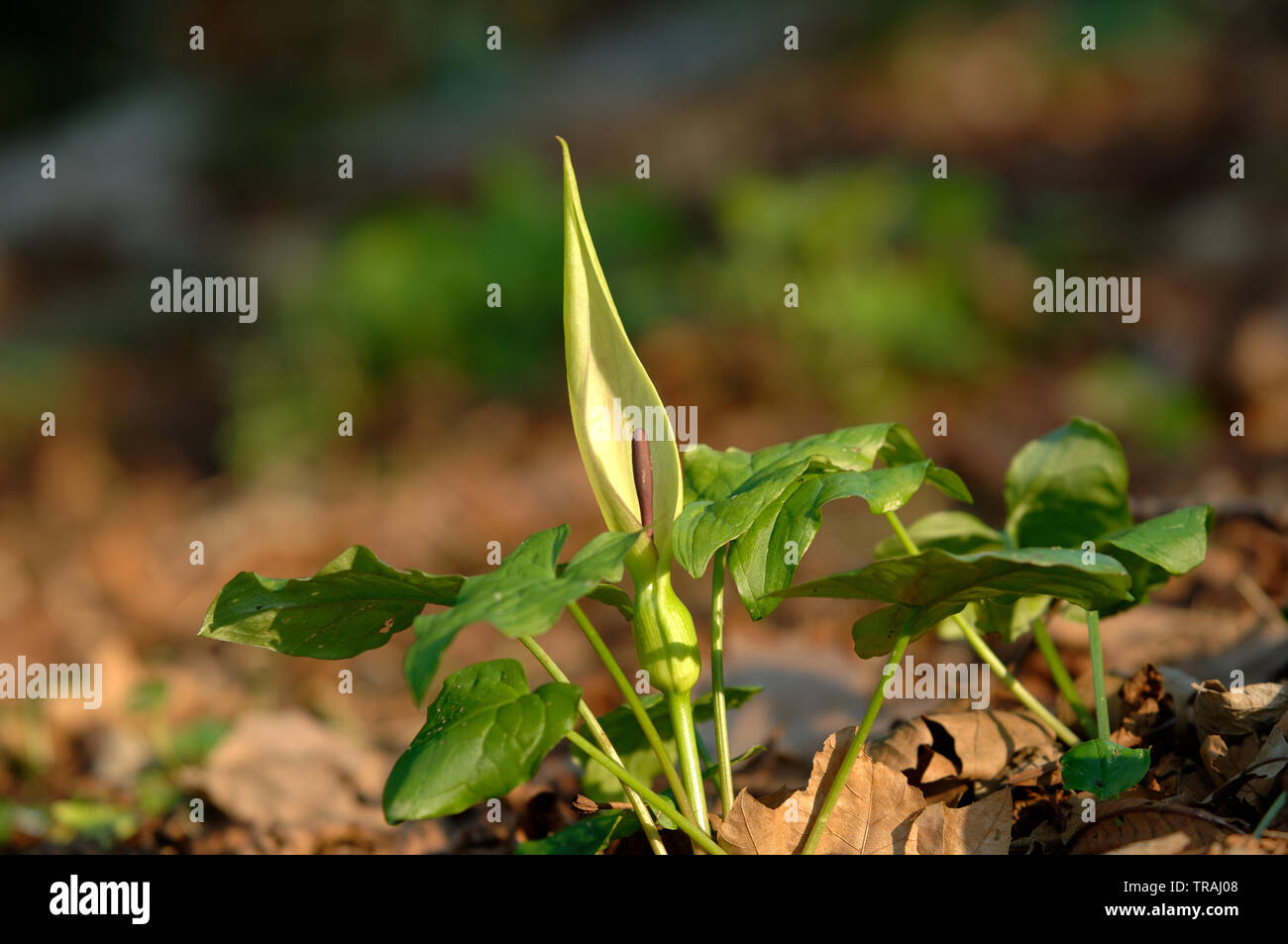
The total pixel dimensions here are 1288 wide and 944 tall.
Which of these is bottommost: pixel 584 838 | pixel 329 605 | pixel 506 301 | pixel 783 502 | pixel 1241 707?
pixel 584 838

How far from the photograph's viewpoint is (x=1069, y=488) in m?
1.42

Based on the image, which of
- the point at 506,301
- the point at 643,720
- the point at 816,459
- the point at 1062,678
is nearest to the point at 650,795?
the point at 643,720

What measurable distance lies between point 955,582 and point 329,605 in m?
0.65

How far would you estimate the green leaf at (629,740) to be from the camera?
1.33 meters

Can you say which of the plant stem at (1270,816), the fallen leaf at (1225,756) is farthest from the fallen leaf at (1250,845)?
the fallen leaf at (1225,756)

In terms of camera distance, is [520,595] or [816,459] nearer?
[520,595]

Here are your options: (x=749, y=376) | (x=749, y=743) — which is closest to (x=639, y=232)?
(x=749, y=376)

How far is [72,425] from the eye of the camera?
5090 millimetres

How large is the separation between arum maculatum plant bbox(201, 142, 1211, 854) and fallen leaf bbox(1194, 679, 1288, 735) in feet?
0.49

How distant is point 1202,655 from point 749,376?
2.62m

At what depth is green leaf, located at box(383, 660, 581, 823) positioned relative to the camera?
91cm

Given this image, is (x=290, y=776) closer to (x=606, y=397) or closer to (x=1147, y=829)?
(x=606, y=397)

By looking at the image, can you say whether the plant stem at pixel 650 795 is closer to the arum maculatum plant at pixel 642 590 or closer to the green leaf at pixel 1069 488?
the arum maculatum plant at pixel 642 590
